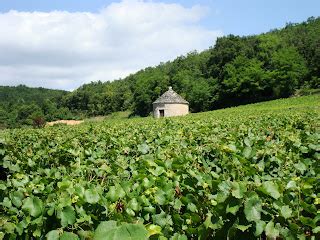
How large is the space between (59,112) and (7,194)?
12367cm

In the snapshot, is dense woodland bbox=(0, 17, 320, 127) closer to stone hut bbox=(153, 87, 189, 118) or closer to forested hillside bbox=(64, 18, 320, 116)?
forested hillside bbox=(64, 18, 320, 116)

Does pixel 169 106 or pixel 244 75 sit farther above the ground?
pixel 244 75

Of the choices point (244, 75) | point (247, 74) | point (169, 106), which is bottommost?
point (169, 106)

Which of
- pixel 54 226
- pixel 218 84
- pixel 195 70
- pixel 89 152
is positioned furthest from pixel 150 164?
pixel 195 70

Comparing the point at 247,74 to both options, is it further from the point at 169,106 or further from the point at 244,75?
the point at 169,106

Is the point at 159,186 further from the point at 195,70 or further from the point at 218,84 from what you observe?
the point at 195,70

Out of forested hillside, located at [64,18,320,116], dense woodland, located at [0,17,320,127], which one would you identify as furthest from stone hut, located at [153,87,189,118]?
dense woodland, located at [0,17,320,127]

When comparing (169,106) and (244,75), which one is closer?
(169,106)

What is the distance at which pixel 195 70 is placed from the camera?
105562 millimetres

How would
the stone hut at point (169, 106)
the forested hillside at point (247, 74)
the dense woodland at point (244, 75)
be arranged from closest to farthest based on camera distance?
the stone hut at point (169, 106) < the forested hillside at point (247, 74) < the dense woodland at point (244, 75)

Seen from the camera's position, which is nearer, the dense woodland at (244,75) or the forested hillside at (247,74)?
the forested hillside at (247,74)

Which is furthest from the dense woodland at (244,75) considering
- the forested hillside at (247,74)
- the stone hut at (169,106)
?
the stone hut at (169,106)

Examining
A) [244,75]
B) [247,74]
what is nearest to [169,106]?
[244,75]

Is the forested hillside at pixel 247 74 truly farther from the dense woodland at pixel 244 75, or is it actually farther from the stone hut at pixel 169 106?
the stone hut at pixel 169 106
